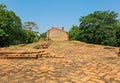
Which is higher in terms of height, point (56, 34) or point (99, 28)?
point (99, 28)

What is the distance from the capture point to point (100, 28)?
133 feet

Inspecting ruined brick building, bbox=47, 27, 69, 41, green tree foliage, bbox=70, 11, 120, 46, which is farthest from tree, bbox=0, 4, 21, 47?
green tree foliage, bbox=70, 11, 120, 46

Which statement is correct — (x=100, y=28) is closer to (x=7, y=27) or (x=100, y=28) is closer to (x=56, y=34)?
(x=56, y=34)

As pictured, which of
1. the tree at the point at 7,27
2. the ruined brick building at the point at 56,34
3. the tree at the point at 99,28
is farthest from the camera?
the ruined brick building at the point at 56,34

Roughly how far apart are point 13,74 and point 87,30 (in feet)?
122

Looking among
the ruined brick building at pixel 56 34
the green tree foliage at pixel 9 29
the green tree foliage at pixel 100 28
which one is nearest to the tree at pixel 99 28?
the green tree foliage at pixel 100 28

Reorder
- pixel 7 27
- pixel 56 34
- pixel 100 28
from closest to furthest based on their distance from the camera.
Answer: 1. pixel 7 27
2. pixel 100 28
3. pixel 56 34

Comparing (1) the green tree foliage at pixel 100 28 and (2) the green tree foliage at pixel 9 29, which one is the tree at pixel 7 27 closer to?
(2) the green tree foliage at pixel 9 29

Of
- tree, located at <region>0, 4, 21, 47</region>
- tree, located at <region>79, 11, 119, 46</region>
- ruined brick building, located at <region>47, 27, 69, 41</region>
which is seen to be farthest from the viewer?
ruined brick building, located at <region>47, 27, 69, 41</region>

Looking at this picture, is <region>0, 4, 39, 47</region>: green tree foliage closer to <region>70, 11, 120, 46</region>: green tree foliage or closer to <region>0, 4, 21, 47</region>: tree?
<region>0, 4, 21, 47</region>: tree

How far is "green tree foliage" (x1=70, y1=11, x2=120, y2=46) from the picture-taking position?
39.9m

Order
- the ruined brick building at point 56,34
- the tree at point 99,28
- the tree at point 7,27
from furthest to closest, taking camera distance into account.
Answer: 1. the ruined brick building at point 56,34
2. the tree at point 99,28
3. the tree at point 7,27

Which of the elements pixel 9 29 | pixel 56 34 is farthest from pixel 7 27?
pixel 56 34

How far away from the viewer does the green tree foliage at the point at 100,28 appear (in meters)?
39.9
